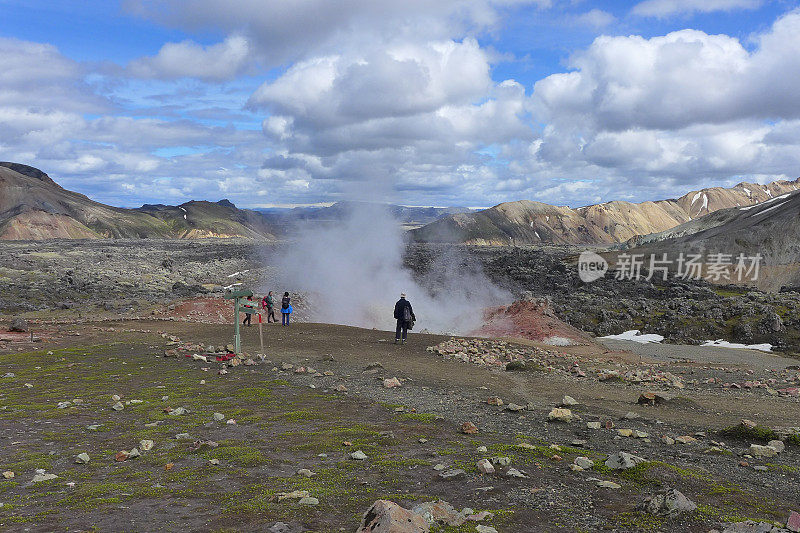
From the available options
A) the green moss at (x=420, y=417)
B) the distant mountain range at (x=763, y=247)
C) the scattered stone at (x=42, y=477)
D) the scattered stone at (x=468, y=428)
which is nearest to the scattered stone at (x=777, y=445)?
the scattered stone at (x=468, y=428)

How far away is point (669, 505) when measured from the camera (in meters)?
6.66

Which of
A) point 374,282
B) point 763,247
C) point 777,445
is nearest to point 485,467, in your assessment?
point 777,445

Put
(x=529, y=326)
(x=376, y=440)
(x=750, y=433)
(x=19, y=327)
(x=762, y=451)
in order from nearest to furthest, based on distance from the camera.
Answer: (x=762, y=451) → (x=376, y=440) → (x=750, y=433) → (x=19, y=327) → (x=529, y=326)

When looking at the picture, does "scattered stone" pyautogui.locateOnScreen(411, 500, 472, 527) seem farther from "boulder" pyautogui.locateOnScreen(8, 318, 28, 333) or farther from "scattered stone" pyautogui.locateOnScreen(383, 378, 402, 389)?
"boulder" pyautogui.locateOnScreen(8, 318, 28, 333)

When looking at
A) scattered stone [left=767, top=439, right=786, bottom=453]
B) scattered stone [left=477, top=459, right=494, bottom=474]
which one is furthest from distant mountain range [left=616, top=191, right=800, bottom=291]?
scattered stone [left=477, top=459, right=494, bottom=474]

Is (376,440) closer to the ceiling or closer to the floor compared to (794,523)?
closer to the floor

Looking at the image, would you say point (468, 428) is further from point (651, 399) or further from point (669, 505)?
point (651, 399)

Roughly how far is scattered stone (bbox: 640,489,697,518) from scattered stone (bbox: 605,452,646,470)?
1460 mm

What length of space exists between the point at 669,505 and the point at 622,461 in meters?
1.78

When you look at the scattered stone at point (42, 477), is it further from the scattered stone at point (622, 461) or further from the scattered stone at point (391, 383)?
the scattered stone at point (391, 383)

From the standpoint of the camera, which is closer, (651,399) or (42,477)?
(42,477)

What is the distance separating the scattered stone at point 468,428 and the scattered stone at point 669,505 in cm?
423

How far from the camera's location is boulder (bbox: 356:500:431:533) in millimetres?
5883

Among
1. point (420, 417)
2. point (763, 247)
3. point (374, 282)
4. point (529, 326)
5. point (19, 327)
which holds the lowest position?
point (529, 326)
